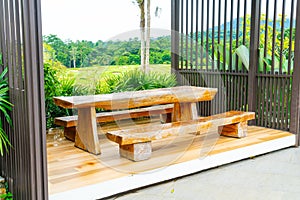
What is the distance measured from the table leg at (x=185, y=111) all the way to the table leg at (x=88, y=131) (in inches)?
54.6

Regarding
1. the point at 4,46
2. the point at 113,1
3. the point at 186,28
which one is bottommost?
the point at 4,46

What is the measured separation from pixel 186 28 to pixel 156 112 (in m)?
1.75

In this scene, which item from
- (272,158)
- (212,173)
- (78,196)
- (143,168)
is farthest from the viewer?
(272,158)

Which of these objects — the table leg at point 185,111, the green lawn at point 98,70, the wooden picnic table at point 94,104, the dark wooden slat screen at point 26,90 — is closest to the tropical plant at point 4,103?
the dark wooden slat screen at point 26,90

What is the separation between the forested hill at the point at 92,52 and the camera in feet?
17.4

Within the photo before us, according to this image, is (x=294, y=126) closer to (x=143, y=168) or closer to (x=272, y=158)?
(x=272, y=158)

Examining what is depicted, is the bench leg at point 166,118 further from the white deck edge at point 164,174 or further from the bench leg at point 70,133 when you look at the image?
the bench leg at point 70,133

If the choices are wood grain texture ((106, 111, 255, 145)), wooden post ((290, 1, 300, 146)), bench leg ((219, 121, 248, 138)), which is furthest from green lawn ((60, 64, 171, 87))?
wooden post ((290, 1, 300, 146))

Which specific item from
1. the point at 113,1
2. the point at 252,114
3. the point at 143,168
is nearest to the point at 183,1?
the point at 113,1

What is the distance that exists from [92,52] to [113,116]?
144 centimetres

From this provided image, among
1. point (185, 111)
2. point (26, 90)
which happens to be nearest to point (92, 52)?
point (185, 111)

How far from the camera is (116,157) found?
362 centimetres

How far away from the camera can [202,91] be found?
4375 millimetres

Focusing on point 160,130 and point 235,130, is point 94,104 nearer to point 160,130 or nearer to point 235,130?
point 160,130
